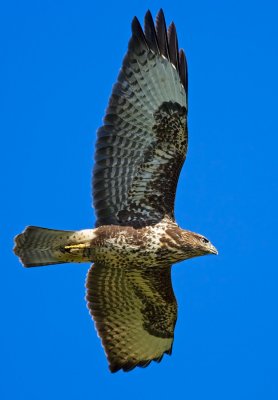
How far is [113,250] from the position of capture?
10.7 metres

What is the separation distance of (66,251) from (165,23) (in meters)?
2.96

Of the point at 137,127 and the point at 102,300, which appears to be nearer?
the point at 137,127

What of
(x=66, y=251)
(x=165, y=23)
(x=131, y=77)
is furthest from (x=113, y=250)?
(x=165, y=23)

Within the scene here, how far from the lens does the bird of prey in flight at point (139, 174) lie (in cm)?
1062

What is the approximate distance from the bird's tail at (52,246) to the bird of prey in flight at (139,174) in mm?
12

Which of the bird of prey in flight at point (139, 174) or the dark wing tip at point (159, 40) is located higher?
the dark wing tip at point (159, 40)

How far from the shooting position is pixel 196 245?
1052 cm

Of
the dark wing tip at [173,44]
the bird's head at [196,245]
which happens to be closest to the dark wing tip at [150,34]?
the dark wing tip at [173,44]

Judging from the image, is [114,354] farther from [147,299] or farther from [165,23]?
[165,23]

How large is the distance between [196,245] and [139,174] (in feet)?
3.71

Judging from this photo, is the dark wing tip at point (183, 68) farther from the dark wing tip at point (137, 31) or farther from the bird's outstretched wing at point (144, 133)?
the dark wing tip at point (137, 31)

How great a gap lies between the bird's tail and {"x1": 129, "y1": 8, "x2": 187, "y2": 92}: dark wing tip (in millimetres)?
2203

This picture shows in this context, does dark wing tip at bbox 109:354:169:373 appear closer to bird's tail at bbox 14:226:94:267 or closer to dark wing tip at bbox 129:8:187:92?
bird's tail at bbox 14:226:94:267

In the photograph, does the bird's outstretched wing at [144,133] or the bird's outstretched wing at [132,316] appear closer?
the bird's outstretched wing at [144,133]
